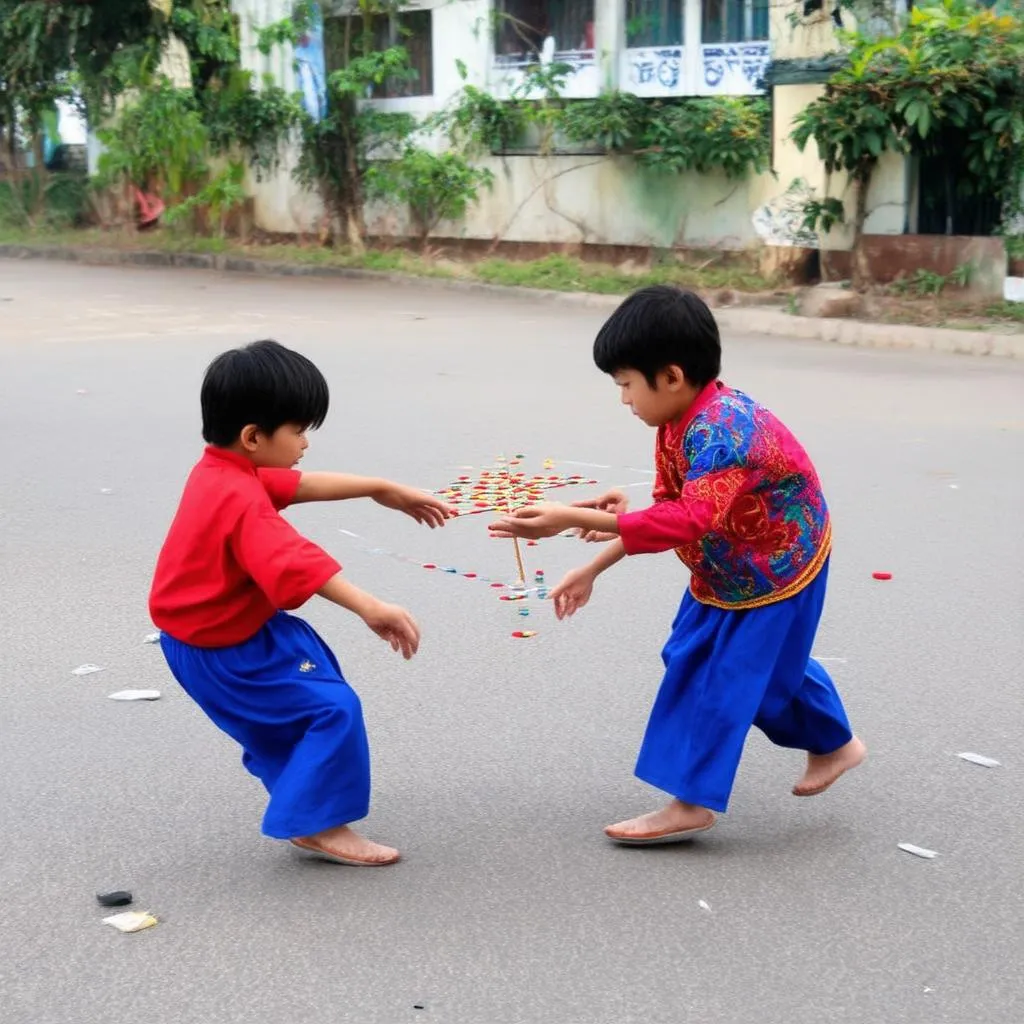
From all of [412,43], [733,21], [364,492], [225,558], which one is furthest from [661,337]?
[412,43]

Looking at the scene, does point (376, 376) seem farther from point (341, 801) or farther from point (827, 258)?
point (341, 801)

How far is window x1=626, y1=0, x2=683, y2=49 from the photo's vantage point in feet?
58.2

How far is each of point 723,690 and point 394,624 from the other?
76 cm

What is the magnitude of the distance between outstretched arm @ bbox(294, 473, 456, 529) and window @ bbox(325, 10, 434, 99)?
56.3 feet

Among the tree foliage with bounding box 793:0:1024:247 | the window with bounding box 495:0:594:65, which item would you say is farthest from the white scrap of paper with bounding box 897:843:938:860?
the window with bounding box 495:0:594:65

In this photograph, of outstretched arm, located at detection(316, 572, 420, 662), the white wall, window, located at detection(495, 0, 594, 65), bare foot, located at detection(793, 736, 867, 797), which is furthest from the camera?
window, located at detection(495, 0, 594, 65)

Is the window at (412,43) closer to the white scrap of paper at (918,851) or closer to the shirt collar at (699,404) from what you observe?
the shirt collar at (699,404)

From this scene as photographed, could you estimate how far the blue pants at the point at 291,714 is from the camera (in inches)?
139

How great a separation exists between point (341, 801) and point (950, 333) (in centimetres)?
1026

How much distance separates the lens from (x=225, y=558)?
3463 mm

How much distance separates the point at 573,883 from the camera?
356cm

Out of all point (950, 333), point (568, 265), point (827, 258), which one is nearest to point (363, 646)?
point (950, 333)

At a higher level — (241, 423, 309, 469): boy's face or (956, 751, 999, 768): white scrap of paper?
(241, 423, 309, 469): boy's face

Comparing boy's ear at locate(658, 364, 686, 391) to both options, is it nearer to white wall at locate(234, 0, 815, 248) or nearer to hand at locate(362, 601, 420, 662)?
hand at locate(362, 601, 420, 662)
